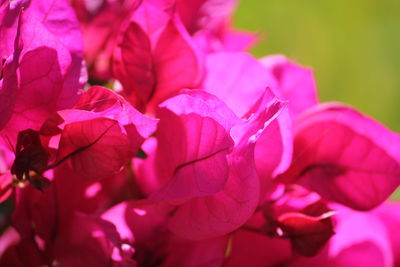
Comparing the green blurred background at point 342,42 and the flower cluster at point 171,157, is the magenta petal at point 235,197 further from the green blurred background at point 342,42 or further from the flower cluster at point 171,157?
the green blurred background at point 342,42

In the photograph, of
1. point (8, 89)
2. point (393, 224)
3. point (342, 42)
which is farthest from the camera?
point (342, 42)

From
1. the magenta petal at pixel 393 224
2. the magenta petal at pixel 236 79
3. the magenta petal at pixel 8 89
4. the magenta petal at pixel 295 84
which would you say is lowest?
the magenta petal at pixel 393 224

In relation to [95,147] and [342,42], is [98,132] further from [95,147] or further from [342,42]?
[342,42]

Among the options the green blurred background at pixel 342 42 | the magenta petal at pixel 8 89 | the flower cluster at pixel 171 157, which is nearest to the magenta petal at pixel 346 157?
the flower cluster at pixel 171 157

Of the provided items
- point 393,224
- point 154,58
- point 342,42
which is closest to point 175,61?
point 154,58

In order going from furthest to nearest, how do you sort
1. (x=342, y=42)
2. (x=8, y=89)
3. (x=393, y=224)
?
(x=342, y=42), (x=393, y=224), (x=8, y=89)

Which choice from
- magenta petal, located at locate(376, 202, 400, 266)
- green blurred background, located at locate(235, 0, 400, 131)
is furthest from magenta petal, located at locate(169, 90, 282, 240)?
green blurred background, located at locate(235, 0, 400, 131)
